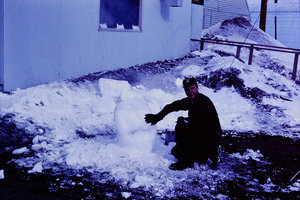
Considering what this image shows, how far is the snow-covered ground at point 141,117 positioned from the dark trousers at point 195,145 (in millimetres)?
196

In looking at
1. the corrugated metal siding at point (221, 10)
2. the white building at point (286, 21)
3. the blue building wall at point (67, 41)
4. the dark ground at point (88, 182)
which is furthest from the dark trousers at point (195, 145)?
the white building at point (286, 21)

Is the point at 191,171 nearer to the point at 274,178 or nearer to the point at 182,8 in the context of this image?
the point at 274,178

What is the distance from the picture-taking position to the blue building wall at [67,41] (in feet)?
26.9

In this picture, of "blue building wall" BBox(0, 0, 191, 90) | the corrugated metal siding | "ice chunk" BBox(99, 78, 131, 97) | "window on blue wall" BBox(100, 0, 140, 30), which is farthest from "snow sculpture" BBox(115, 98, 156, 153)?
the corrugated metal siding

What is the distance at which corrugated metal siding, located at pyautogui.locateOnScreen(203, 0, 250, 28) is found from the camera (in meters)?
19.0

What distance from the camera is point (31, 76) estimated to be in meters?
8.68

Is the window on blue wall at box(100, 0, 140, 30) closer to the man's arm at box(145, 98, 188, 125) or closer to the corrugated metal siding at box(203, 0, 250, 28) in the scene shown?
the man's arm at box(145, 98, 188, 125)

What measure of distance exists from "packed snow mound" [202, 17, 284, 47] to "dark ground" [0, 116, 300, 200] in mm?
13220

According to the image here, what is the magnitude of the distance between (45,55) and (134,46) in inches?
146

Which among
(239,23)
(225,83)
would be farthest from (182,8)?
(239,23)

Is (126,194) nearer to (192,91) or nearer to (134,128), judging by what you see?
(134,128)

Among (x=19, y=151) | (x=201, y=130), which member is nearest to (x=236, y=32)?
(x=201, y=130)

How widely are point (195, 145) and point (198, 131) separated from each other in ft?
0.72

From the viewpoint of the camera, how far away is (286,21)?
86.7 ft
